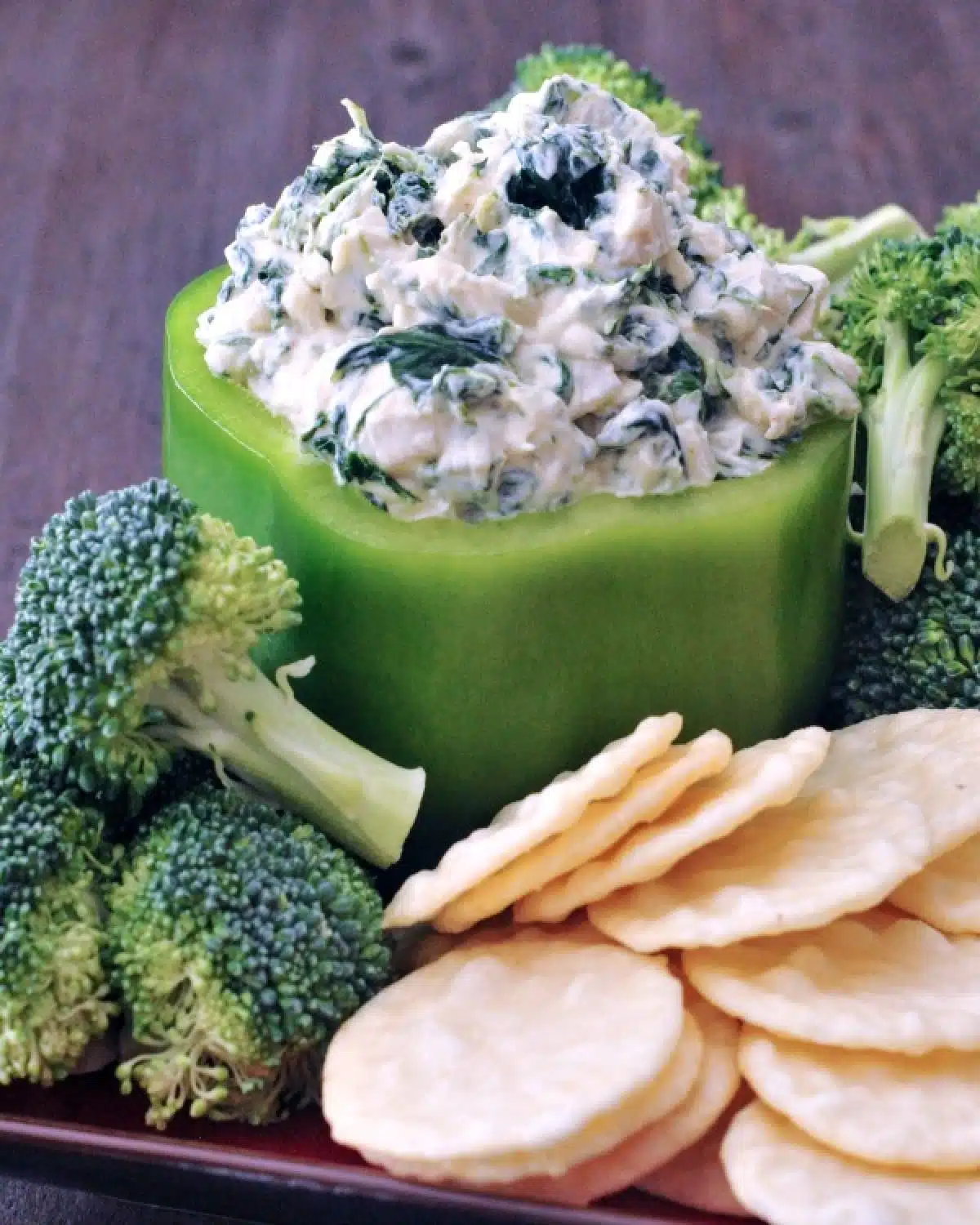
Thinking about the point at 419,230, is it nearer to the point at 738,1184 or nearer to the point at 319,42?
the point at 738,1184

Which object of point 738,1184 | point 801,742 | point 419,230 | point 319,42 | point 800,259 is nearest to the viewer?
point 738,1184

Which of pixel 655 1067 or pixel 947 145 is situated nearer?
pixel 655 1067

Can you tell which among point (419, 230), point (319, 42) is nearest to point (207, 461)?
point (419, 230)

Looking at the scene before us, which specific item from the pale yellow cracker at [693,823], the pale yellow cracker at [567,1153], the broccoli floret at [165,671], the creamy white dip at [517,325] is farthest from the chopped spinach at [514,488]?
the pale yellow cracker at [567,1153]

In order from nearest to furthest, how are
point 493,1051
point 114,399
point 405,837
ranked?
point 493,1051 → point 405,837 → point 114,399

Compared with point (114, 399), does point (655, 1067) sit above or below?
above

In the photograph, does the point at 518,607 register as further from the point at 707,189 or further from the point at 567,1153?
the point at 707,189
